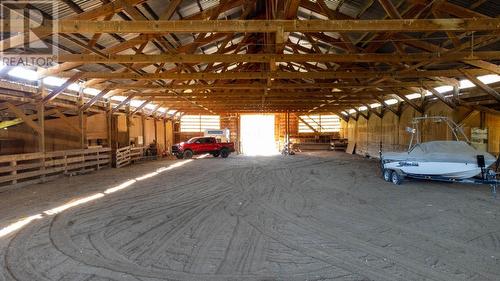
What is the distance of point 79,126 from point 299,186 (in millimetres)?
10295

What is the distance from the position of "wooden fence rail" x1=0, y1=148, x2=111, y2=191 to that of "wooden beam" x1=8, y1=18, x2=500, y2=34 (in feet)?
17.3

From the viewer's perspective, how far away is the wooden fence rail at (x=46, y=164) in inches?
371

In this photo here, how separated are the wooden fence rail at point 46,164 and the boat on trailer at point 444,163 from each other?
12.0m

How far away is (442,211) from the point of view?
621 cm

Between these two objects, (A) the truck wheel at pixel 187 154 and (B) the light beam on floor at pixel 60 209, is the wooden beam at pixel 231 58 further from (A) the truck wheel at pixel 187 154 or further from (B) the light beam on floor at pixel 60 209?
(A) the truck wheel at pixel 187 154

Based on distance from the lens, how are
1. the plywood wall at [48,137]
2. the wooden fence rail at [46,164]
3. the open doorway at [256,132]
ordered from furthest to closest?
the open doorway at [256,132]
the plywood wall at [48,137]
the wooden fence rail at [46,164]

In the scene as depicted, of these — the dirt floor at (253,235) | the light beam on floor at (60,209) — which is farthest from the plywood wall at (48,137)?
the light beam on floor at (60,209)

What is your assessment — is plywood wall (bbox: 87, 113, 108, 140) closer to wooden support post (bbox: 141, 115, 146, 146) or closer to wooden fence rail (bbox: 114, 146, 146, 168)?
wooden fence rail (bbox: 114, 146, 146, 168)

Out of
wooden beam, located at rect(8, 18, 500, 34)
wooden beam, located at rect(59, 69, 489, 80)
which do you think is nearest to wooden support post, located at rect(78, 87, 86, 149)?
wooden beam, located at rect(59, 69, 489, 80)

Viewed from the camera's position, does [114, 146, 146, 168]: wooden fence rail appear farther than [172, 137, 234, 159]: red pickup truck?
No

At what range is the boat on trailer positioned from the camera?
26.7 ft

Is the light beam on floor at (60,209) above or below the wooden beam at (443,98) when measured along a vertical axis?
below

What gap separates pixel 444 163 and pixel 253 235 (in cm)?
672

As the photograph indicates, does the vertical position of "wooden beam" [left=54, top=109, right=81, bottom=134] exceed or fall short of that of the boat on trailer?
it exceeds it
